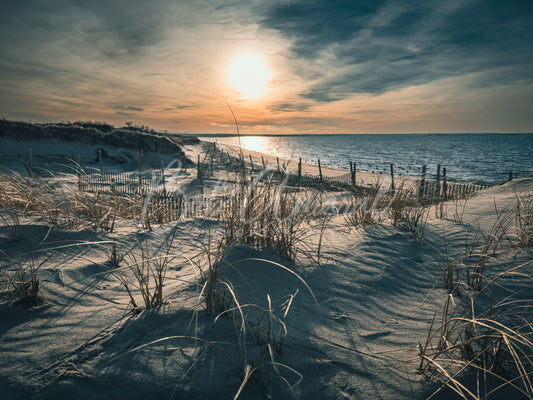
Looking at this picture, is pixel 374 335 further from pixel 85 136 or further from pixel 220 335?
pixel 85 136

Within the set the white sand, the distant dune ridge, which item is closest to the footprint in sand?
the white sand

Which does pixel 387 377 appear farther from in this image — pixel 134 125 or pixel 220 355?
pixel 134 125

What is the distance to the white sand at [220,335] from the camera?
47.3 inches

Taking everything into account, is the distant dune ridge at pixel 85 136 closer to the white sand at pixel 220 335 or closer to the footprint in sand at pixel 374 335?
the white sand at pixel 220 335

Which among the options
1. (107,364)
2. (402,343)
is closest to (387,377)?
(402,343)

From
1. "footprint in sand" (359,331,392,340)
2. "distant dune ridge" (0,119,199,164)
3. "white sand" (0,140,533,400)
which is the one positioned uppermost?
"distant dune ridge" (0,119,199,164)

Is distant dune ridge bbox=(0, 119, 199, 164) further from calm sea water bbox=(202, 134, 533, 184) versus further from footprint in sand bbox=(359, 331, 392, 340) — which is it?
footprint in sand bbox=(359, 331, 392, 340)

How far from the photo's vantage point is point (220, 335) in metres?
1.47

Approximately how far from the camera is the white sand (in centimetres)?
120

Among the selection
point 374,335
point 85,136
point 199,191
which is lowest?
point 199,191

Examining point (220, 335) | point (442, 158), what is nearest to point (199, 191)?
point (220, 335)

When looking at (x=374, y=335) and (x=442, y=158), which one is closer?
(x=374, y=335)

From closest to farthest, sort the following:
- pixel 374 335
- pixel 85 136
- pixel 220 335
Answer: pixel 220 335, pixel 374 335, pixel 85 136

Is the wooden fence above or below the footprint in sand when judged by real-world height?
above
